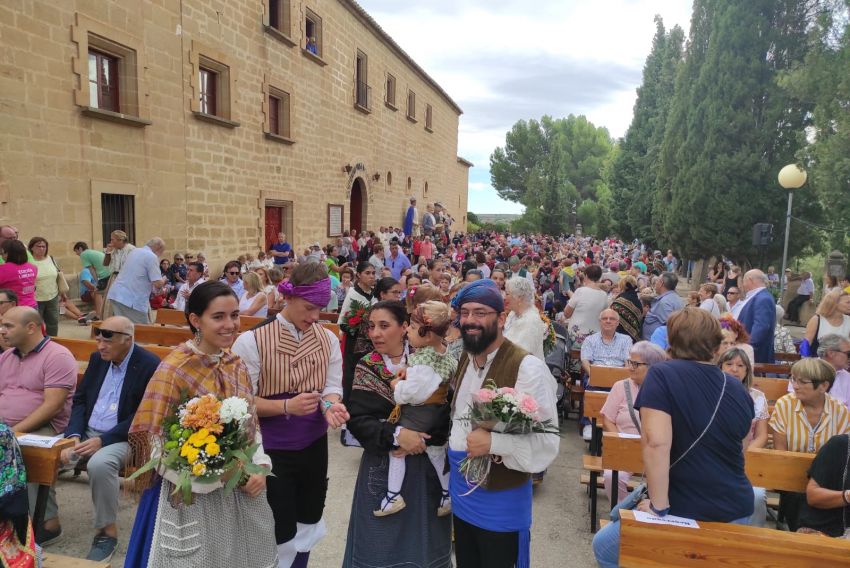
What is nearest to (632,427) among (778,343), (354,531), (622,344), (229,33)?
(622,344)

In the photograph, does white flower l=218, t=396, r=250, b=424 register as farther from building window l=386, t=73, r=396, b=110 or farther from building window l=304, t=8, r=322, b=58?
building window l=386, t=73, r=396, b=110

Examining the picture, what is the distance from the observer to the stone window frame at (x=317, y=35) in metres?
16.8

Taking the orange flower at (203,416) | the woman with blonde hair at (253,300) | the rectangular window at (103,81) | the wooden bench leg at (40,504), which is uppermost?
the rectangular window at (103,81)

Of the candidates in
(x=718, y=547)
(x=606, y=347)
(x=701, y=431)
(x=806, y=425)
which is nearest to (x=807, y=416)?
(x=806, y=425)

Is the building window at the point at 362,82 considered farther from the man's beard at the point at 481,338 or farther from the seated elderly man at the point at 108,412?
the man's beard at the point at 481,338

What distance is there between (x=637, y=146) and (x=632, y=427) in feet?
95.3

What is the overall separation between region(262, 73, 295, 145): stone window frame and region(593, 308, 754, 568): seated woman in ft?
47.6

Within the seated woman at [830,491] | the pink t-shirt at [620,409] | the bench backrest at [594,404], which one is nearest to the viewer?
the seated woman at [830,491]

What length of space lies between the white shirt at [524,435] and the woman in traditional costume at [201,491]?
3.23 feet

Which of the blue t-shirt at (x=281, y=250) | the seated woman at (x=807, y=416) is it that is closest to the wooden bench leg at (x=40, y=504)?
the seated woman at (x=807, y=416)

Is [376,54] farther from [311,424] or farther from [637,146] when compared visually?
[311,424]

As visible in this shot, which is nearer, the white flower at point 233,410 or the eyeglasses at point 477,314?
the white flower at point 233,410

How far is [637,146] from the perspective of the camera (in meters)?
30.3

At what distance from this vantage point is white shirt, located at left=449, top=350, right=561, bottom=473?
246 centimetres
